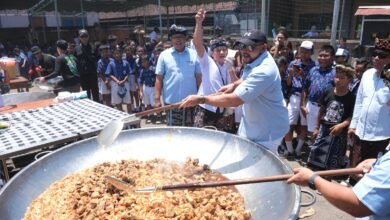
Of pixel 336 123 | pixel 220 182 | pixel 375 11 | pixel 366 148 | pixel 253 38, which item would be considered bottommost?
pixel 366 148

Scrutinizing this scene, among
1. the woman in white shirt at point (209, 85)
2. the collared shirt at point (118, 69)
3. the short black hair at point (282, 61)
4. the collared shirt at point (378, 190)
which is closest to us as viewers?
the collared shirt at point (378, 190)

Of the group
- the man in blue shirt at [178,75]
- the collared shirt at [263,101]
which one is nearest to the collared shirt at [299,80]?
the man in blue shirt at [178,75]

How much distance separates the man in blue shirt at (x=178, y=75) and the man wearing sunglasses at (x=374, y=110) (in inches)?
75.9

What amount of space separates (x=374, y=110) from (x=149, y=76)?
4.64m

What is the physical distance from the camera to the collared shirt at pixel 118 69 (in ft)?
22.0

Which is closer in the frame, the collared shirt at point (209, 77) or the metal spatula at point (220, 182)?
the metal spatula at point (220, 182)

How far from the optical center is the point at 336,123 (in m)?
3.69

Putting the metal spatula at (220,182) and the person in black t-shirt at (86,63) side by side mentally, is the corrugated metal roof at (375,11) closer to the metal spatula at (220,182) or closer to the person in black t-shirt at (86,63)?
the person in black t-shirt at (86,63)

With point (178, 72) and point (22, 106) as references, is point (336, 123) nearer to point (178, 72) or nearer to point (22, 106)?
point (178, 72)

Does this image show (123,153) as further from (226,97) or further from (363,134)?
(363,134)

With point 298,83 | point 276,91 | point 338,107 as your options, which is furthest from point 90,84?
point 276,91

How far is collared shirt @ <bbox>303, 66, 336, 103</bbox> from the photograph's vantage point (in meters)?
4.04

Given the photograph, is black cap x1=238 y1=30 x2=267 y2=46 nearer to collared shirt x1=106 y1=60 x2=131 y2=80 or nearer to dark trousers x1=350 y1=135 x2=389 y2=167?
dark trousers x1=350 y1=135 x2=389 y2=167

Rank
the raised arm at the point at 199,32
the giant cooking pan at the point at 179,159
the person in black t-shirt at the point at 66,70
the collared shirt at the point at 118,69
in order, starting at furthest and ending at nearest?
the collared shirt at the point at 118,69
the person in black t-shirt at the point at 66,70
the raised arm at the point at 199,32
the giant cooking pan at the point at 179,159
